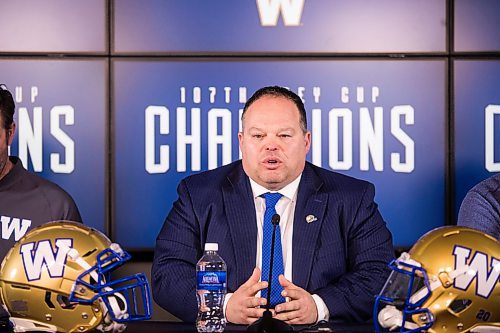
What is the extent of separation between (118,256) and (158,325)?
283mm

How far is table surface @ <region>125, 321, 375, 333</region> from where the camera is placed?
257cm

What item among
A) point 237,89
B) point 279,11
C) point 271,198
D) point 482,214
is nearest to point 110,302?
point 271,198

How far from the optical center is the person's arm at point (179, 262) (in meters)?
2.96

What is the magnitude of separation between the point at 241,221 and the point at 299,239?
0.19 meters

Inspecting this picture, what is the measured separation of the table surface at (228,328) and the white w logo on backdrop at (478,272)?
13.2 inches

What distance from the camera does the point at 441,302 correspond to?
236 cm

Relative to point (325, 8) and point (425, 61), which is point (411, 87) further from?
point (325, 8)

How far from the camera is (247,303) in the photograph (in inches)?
108

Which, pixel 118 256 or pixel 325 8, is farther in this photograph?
pixel 325 8

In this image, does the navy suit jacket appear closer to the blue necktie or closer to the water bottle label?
the blue necktie

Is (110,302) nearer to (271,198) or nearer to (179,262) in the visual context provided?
(179,262)

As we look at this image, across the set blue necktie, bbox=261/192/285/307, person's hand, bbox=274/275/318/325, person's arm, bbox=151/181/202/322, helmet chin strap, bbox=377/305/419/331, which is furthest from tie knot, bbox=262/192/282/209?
helmet chin strap, bbox=377/305/419/331

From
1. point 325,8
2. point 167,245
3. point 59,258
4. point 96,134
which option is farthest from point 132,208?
point 59,258

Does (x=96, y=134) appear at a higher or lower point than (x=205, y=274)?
higher
